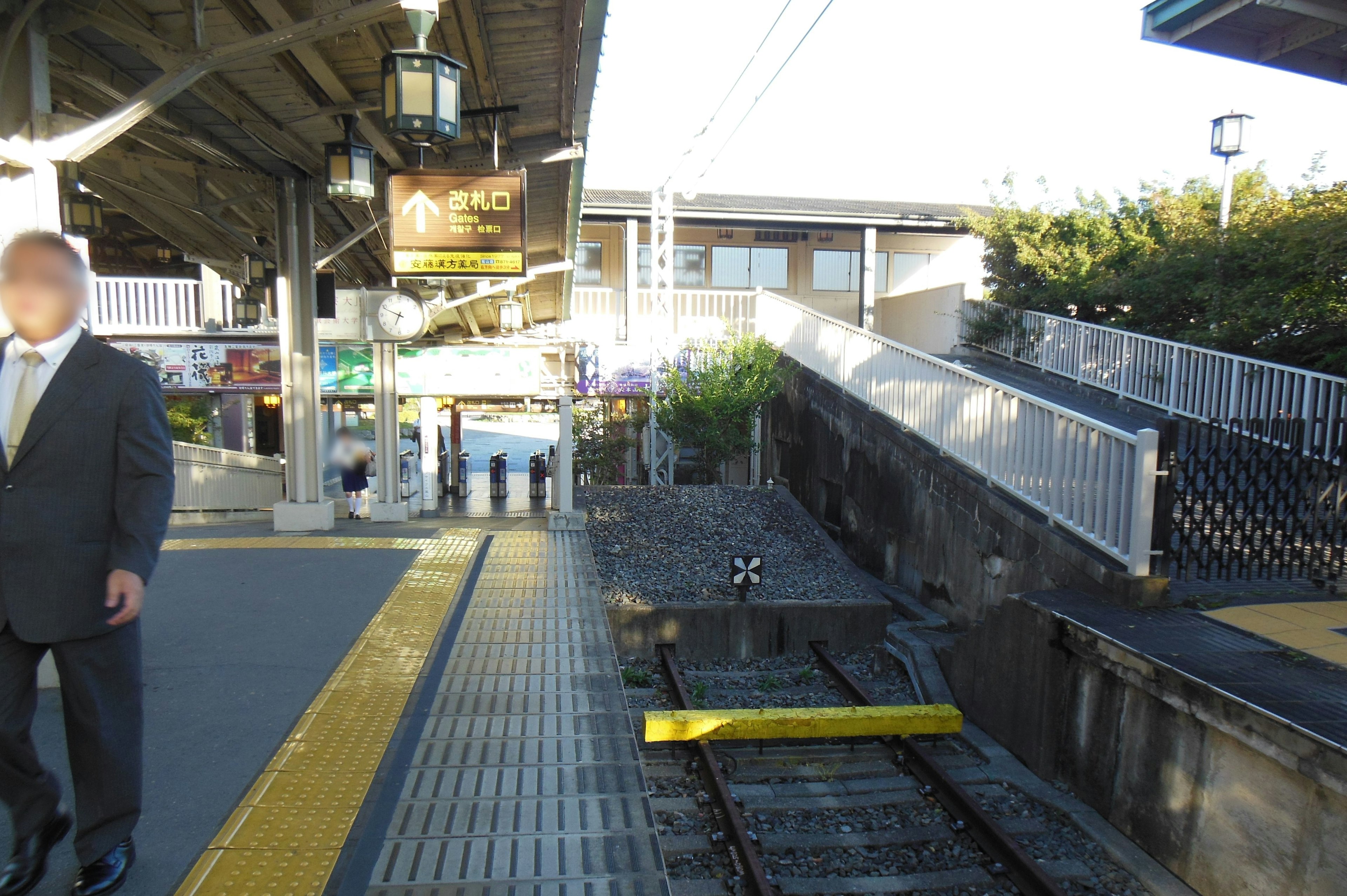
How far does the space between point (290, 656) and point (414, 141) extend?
12.5 feet

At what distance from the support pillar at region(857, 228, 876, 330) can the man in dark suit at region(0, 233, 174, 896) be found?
17.3 meters

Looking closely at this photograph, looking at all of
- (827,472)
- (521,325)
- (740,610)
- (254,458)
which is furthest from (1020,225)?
(254,458)

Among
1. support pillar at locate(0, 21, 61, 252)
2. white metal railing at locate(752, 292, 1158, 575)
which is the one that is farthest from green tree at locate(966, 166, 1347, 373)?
support pillar at locate(0, 21, 61, 252)

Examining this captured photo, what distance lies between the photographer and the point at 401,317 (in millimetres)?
11305

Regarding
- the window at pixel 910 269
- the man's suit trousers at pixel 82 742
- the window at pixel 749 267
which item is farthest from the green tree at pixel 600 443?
the man's suit trousers at pixel 82 742

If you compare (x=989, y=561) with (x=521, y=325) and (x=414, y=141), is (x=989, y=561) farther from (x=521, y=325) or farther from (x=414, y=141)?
(x=521, y=325)

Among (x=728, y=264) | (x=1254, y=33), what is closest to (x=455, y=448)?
(x=728, y=264)

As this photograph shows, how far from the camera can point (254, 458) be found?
1388cm

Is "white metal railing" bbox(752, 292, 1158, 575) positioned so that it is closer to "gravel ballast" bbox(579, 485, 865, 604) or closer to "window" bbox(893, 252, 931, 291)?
"gravel ballast" bbox(579, 485, 865, 604)

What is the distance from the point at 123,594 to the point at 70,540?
228 mm

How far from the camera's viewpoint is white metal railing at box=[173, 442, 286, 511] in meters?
12.5

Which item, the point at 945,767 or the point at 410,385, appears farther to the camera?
the point at 410,385

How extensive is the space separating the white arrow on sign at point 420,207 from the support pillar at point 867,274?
41.6 ft

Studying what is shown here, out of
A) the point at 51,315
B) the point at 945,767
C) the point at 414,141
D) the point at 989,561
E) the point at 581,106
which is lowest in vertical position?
the point at 945,767
